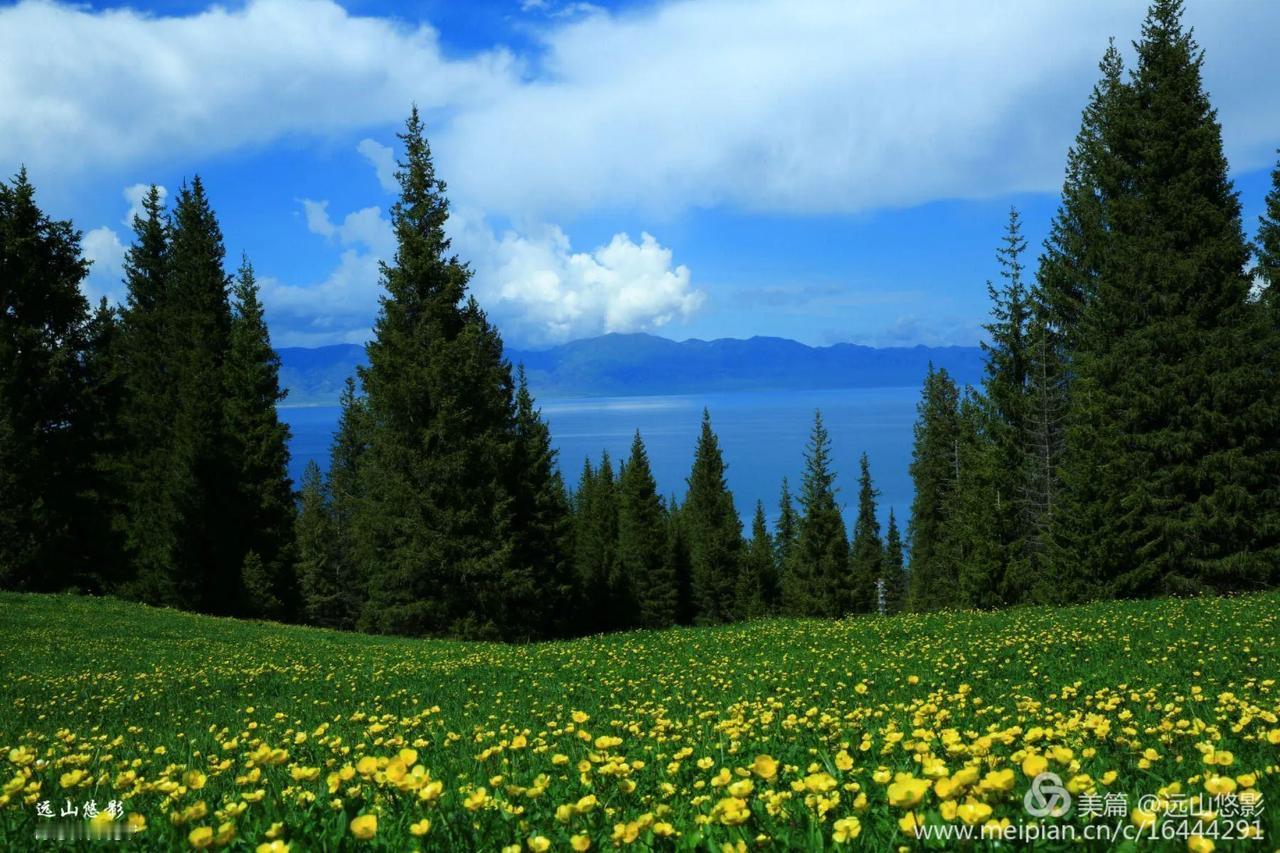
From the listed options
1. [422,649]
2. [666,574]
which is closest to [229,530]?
[422,649]

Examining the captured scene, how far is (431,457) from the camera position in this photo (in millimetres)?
25328

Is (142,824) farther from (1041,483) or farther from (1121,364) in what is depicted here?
(1041,483)

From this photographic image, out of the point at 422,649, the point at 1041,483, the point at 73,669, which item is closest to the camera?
the point at 73,669

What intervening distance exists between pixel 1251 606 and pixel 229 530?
33.0 metres

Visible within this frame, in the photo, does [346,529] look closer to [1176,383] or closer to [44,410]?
[44,410]

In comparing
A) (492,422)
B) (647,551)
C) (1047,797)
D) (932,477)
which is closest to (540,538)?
(492,422)

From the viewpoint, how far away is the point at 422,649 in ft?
55.1

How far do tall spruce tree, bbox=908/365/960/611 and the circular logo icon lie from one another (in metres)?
49.3

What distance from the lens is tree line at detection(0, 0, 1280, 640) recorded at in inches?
804

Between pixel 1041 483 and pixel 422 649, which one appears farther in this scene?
pixel 1041 483

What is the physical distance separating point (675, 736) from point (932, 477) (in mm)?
53692

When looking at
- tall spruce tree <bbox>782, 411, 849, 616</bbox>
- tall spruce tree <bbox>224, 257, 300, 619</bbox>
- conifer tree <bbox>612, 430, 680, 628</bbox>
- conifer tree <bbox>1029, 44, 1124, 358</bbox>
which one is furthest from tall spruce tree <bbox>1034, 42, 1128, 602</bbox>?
tall spruce tree <bbox>224, 257, 300, 619</bbox>

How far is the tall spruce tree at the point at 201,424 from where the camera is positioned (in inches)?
1151

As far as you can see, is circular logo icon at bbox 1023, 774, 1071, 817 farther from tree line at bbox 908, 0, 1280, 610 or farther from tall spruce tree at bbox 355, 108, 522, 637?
tall spruce tree at bbox 355, 108, 522, 637
